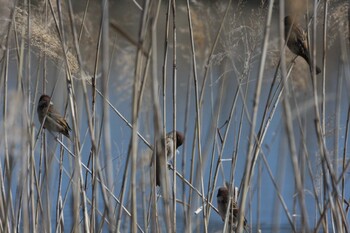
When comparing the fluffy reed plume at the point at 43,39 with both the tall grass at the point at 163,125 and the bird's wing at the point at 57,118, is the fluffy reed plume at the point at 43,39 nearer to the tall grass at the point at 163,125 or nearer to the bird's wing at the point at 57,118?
the tall grass at the point at 163,125

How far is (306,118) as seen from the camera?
2312mm

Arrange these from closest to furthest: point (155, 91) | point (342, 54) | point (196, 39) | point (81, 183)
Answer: point (155, 91), point (342, 54), point (81, 183), point (196, 39)

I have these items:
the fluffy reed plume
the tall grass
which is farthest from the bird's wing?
the fluffy reed plume

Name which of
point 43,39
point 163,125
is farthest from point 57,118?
point 163,125

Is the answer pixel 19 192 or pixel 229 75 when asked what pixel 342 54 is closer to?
pixel 229 75

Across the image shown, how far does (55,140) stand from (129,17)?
4.57 metres

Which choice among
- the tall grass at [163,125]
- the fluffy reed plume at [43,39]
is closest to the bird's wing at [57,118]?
the tall grass at [163,125]

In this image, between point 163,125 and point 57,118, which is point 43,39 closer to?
point 163,125

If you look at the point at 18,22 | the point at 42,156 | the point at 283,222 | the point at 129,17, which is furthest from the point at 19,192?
the point at 129,17

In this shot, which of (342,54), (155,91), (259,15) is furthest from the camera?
(259,15)

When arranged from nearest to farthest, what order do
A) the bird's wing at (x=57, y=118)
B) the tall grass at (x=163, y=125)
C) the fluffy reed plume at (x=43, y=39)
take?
the tall grass at (x=163, y=125) → the fluffy reed plume at (x=43, y=39) → the bird's wing at (x=57, y=118)

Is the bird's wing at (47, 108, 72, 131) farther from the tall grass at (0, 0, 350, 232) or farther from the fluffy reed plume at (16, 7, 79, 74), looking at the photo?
the fluffy reed plume at (16, 7, 79, 74)

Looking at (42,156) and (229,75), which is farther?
(42,156)

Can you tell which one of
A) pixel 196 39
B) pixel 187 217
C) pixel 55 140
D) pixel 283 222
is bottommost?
pixel 283 222
